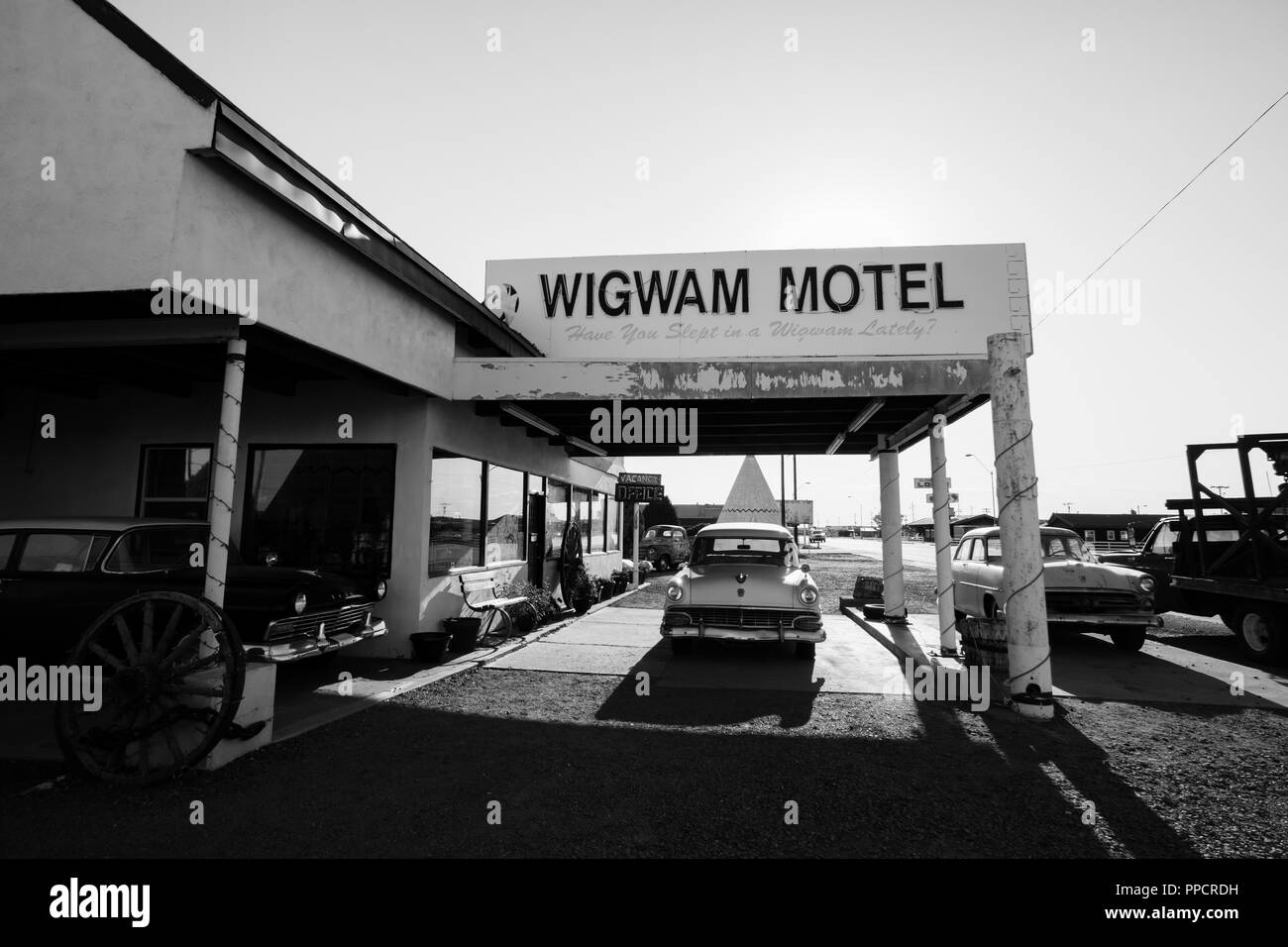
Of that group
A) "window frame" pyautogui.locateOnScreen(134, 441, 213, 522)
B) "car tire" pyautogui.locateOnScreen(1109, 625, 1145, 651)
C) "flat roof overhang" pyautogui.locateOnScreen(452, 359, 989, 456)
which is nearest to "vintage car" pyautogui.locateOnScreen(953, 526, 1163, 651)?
"car tire" pyautogui.locateOnScreen(1109, 625, 1145, 651)

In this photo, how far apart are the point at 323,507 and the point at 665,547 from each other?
17457 mm

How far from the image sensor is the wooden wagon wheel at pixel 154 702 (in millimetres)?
3973

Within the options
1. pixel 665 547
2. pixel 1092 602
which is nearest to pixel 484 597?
pixel 1092 602

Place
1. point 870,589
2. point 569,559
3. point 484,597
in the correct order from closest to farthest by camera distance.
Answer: point 484,597, point 870,589, point 569,559

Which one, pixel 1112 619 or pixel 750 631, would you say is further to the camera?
pixel 1112 619

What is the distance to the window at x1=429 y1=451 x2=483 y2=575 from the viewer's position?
813cm

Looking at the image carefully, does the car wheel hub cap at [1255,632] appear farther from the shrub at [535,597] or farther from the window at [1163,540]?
the shrub at [535,597]

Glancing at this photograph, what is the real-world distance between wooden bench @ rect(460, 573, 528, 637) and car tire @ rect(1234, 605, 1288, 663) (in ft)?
33.1

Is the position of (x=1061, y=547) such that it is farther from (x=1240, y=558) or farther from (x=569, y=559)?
(x=569, y=559)

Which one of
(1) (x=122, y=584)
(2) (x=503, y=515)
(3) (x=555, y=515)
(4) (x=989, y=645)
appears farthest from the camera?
(3) (x=555, y=515)

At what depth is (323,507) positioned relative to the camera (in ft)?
26.3
